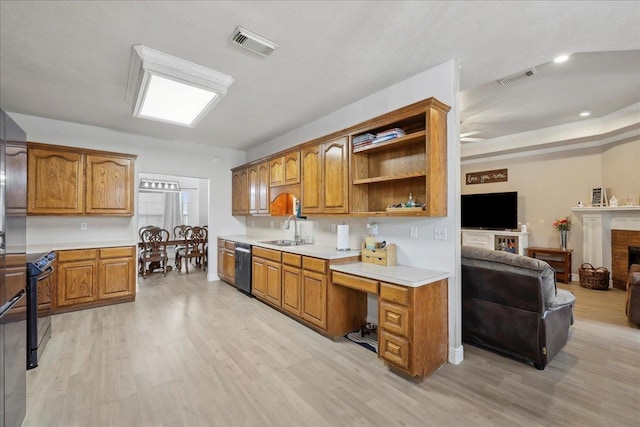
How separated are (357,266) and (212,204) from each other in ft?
13.2

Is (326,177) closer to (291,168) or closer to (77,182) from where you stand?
(291,168)

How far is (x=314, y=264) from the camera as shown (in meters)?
3.26

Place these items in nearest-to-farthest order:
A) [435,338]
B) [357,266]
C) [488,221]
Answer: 1. [435,338]
2. [357,266]
3. [488,221]

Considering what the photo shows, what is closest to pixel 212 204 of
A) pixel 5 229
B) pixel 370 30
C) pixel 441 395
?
pixel 5 229

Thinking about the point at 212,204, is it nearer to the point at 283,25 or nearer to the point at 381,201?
the point at 381,201

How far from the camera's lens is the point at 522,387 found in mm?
2227

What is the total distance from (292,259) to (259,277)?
98cm

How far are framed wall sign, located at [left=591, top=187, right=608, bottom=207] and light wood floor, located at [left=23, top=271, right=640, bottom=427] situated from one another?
2.70 m

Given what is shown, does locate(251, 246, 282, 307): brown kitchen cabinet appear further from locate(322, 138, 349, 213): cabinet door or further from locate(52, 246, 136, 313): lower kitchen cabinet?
locate(52, 246, 136, 313): lower kitchen cabinet

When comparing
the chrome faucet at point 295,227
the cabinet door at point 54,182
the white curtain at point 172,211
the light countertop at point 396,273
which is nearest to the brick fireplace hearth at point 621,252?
the light countertop at point 396,273

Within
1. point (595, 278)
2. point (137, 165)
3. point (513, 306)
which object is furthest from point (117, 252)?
point (595, 278)

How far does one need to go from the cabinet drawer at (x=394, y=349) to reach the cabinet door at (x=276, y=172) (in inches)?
111

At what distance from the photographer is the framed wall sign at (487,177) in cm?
655

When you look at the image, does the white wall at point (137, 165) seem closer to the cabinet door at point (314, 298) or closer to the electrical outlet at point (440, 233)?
the cabinet door at point (314, 298)
